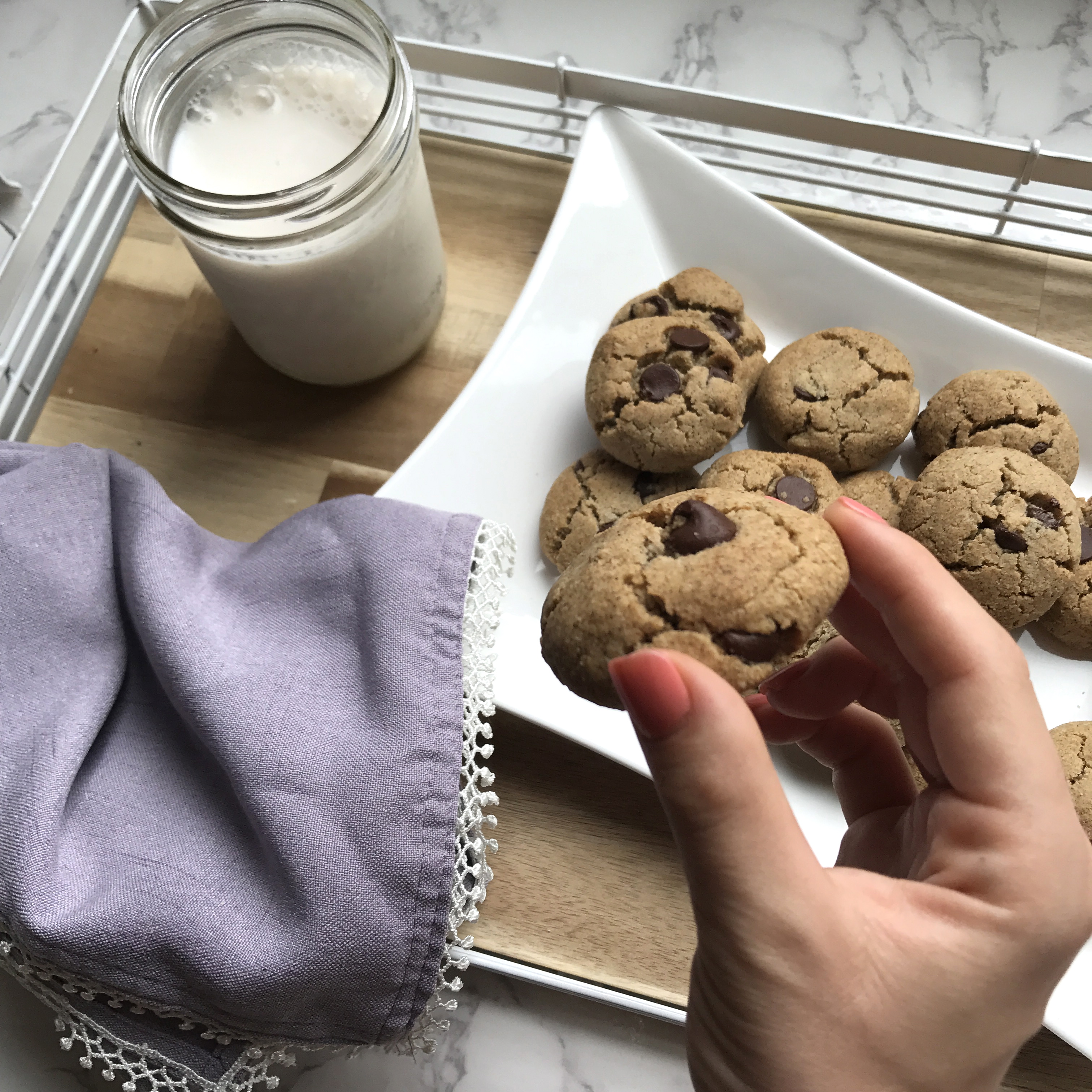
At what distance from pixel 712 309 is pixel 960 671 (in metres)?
0.63

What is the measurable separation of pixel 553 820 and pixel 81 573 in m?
0.55

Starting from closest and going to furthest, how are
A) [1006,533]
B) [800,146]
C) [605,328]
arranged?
[1006,533] < [605,328] < [800,146]

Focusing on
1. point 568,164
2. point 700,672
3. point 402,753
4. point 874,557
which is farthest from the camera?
point 568,164

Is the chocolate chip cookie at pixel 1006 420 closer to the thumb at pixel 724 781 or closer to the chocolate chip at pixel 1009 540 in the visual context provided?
the chocolate chip at pixel 1009 540

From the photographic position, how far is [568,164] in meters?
1.36

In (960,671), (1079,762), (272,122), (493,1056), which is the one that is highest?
(272,122)

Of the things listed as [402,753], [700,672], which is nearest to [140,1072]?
[402,753]

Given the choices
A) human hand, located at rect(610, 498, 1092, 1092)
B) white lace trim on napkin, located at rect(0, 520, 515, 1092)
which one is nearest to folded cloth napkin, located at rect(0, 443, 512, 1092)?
white lace trim on napkin, located at rect(0, 520, 515, 1092)

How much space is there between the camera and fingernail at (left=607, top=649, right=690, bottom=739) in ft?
1.85

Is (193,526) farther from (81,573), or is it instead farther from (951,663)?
(951,663)

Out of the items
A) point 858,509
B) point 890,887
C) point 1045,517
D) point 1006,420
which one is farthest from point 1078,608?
point 890,887

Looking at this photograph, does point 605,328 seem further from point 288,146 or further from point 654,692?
point 654,692

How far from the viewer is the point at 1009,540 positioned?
102cm

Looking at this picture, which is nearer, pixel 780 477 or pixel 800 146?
pixel 780 477
